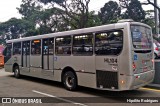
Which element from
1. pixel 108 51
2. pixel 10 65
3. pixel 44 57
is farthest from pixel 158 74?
pixel 10 65

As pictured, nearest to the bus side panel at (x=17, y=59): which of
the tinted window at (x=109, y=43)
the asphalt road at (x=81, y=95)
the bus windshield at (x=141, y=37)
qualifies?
the asphalt road at (x=81, y=95)

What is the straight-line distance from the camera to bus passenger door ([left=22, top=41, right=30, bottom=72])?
43.3 ft

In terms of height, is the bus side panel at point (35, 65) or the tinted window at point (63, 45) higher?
the tinted window at point (63, 45)

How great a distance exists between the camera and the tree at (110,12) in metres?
32.4

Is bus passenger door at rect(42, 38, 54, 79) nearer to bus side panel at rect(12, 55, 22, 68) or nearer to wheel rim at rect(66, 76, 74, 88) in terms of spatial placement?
wheel rim at rect(66, 76, 74, 88)

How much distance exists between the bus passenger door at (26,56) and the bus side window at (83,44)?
4496 millimetres

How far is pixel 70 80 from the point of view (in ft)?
32.8

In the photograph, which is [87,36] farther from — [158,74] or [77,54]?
[158,74]

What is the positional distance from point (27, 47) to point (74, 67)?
15.7 ft

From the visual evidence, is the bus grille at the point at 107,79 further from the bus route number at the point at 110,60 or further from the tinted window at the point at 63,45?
the tinted window at the point at 63,45

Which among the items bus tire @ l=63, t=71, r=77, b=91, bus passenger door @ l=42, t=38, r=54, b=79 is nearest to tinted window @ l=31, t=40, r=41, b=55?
bus passenger door @ l=42, t=38, r=54, b=79

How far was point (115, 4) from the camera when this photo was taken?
105 feet

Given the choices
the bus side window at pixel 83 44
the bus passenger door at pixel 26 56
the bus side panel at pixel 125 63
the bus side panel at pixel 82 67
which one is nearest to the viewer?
the bus side panel at pixel 125 63

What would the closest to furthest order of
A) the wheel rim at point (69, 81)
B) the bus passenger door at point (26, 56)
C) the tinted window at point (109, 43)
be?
1. the tinted window at point (109, 43)
2. the wheel rim at point (69, 81)
3. the bus passenger door at point (26, 56)
